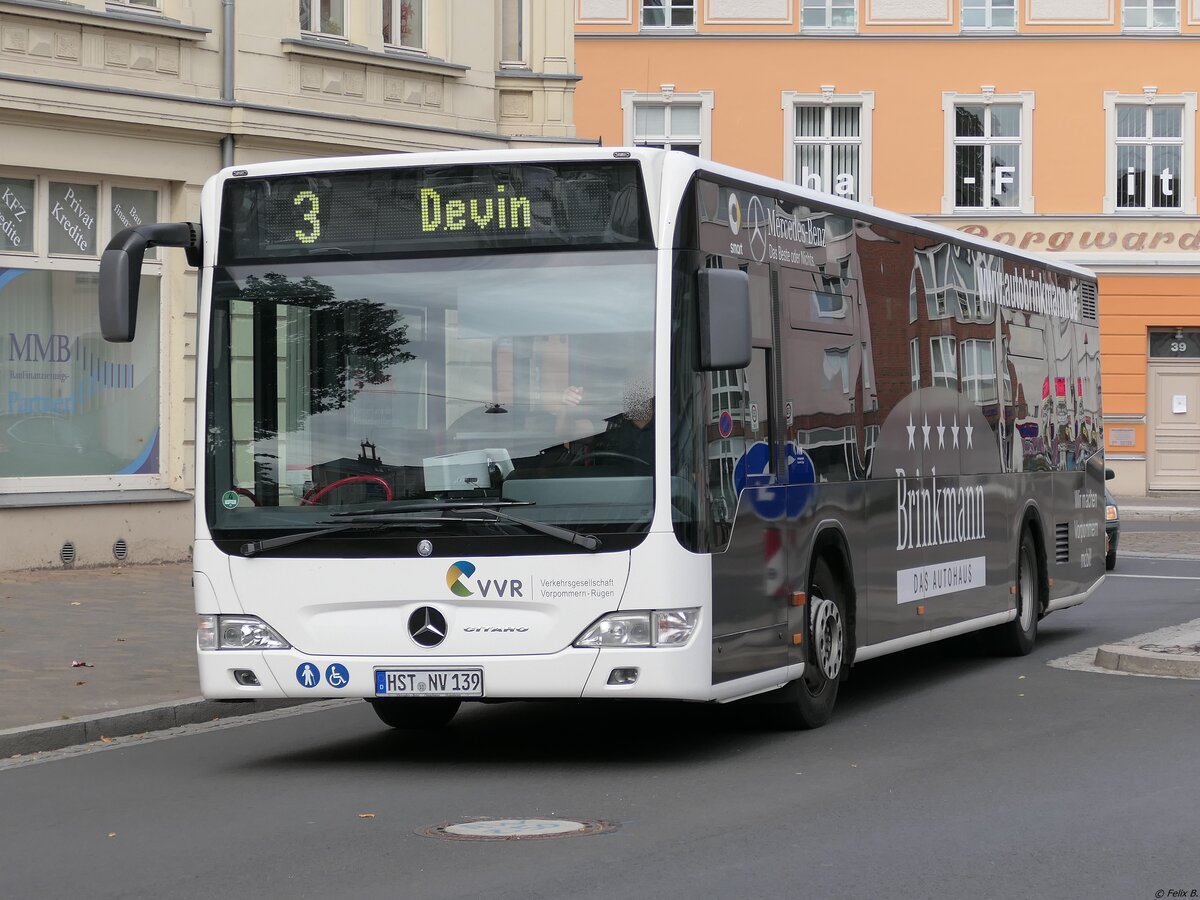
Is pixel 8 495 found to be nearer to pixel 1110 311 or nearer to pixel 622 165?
pixel 622 165

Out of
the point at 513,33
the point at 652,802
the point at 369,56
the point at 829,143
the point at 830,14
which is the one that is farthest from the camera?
the point at 829,143

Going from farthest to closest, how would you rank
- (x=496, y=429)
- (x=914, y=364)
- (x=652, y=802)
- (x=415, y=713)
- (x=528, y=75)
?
1. (x=528, y=75)
2. (x=914, y=364)
3. (x=415, y=713)
4. (x=496, y=429)
5. (x=652, y=802)

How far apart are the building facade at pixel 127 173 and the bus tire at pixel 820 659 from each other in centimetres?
1078

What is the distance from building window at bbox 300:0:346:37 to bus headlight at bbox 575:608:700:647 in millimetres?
14930

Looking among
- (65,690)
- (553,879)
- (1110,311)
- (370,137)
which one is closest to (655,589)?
(553,879)

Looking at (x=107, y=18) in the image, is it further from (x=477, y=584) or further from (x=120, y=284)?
(x=477, y=584)

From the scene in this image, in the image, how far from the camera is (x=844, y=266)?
11.4 m

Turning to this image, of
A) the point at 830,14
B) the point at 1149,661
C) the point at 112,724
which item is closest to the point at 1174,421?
the point at 830,14

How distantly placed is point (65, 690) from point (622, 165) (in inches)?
193

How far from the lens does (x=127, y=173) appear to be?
821 inches

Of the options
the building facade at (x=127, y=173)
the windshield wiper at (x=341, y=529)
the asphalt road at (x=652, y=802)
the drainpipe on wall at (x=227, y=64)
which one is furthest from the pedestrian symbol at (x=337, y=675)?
the drainpipe on wall at (x=227, y=64)

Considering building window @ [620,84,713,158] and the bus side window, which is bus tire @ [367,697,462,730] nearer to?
the bus side window

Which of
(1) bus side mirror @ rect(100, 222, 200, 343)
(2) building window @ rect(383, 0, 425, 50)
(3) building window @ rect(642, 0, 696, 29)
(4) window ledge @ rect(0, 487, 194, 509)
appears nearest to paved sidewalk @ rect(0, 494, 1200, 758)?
(4) window ledge @ rect(0, 487, 194, 509)

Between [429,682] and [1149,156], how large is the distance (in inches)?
1274
